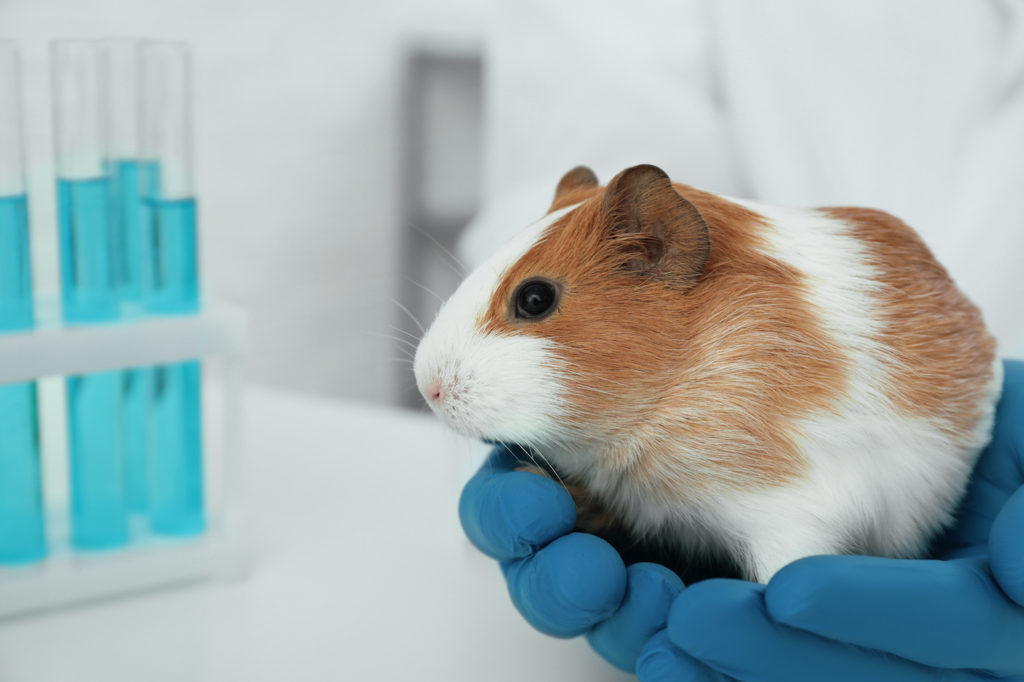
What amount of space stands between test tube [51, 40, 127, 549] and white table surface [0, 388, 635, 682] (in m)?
0.14

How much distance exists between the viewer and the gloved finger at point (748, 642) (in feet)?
1.72

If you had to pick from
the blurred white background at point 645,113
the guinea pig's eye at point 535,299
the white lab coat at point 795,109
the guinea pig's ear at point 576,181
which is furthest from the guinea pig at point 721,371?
the white lab coat at point 795,109

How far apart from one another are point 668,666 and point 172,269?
617mm

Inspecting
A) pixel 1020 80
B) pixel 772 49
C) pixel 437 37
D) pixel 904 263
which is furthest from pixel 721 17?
pixel 437 37

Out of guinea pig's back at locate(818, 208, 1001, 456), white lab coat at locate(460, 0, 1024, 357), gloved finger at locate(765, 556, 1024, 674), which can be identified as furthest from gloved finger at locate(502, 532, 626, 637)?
white lab coat at locate(460, 0, 1024, 357)

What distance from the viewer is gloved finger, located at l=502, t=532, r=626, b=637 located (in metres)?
0.58

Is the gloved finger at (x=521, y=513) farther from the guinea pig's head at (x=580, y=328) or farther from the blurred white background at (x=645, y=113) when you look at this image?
the blurred white background at (x=645, y=113)

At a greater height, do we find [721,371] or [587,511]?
[721,371]

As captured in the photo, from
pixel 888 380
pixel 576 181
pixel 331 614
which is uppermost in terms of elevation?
pixel 576 181

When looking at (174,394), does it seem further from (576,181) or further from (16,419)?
(576,181)

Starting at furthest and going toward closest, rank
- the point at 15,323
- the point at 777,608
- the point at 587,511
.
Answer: the point at 15,323, the point at 587,511, the point at 777,608

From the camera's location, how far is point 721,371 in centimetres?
58

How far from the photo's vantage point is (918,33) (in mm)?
1191

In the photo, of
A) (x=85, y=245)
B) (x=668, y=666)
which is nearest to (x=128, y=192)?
(x=85, y=245)
